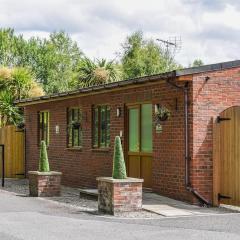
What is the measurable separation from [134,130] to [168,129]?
1975 mm

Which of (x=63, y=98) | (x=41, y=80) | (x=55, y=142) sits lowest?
(x=55, y=142)

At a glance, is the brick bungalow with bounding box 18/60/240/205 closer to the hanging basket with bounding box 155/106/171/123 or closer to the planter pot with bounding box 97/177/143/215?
the hanging basket with bounding box 155/106/171/123

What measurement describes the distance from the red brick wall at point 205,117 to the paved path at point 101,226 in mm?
1553

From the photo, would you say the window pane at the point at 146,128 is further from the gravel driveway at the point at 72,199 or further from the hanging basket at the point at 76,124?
the hanging basket at the point at 76,124

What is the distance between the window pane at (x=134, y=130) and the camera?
1716 centimetres

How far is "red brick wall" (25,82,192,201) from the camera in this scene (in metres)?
15.1

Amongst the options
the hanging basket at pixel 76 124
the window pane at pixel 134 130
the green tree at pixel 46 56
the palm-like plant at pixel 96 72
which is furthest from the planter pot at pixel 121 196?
the green tree at pixel 46 56

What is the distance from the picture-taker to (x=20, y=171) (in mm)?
24922

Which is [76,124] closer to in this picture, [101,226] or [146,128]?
[146,128]

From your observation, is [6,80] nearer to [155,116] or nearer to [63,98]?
[63,98]

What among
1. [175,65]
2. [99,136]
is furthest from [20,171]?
[175,65]

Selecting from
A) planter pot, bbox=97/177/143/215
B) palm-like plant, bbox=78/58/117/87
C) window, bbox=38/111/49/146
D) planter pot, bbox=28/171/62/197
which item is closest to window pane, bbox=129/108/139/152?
planter pot, bbox=28/171/62/197

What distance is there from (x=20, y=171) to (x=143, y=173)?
364 inches

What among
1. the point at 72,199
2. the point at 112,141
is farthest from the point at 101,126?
the point at 72,199
